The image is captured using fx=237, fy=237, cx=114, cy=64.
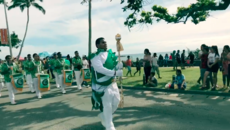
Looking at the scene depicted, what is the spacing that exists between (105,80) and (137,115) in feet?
7.48

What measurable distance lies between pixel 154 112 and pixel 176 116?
75 cm

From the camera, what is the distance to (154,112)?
6926 mm

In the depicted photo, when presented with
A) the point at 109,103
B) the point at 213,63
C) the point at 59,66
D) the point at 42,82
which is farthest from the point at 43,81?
the point at 213,63

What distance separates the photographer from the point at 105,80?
4852mm

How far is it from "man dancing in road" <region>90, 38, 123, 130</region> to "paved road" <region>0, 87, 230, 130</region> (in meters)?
0.93

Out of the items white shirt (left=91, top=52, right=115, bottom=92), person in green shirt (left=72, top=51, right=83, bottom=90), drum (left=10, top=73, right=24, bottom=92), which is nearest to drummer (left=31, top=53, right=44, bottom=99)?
drum (left=10, top=73, right=24, bottom=92)

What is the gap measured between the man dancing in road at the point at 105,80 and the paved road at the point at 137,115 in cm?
93

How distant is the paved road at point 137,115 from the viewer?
5.67m

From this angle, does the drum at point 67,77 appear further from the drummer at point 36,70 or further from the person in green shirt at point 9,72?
the person in green shirt at point 9,72

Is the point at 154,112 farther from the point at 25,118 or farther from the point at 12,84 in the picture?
the point at 12,84

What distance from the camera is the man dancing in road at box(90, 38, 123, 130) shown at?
4754 millimetres

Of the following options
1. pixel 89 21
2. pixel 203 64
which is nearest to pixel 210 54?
pixel 203 64

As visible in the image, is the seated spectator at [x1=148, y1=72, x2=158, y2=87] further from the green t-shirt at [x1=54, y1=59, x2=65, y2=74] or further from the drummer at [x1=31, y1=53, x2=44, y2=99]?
the drummer at [x1=31, y1=53, x2=44, y2=99]

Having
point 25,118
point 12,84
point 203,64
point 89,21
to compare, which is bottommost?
point 25,118
